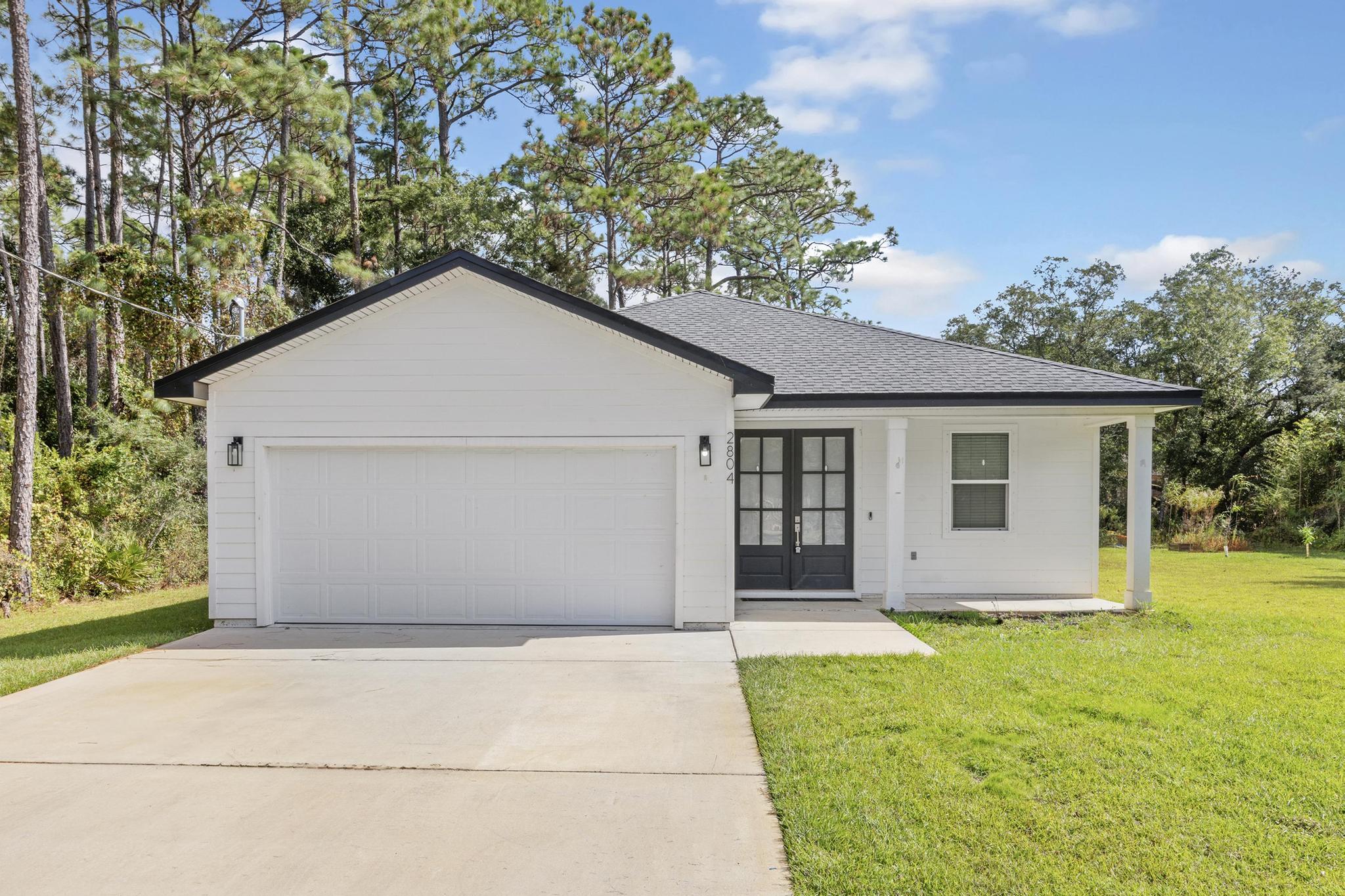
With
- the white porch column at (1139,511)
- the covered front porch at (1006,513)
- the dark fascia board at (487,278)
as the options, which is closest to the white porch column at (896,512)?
the covered front porch at (1006,513)

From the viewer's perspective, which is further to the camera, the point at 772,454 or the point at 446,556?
the point at 772,454

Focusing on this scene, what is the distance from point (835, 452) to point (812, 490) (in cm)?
58

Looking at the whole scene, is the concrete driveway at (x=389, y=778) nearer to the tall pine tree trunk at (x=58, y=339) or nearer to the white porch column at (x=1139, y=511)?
the white porch column at (x=1139, y=511)

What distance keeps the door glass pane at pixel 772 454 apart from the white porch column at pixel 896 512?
152cm

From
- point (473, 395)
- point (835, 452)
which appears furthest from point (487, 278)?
point (835, 452)

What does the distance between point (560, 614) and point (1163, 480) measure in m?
18.4

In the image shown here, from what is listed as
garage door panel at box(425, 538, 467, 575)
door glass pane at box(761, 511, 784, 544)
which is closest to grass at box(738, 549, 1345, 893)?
door glass pane at box(761, 511, 784, 544)

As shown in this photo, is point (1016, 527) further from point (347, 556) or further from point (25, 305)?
point (25, 305)

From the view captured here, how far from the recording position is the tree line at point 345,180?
1695 cm

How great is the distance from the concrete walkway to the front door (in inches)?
16.2

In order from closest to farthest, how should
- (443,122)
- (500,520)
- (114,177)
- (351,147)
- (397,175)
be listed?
(500,520), (114,177), (351,147), (397,175), (443,122)

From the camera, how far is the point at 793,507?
1028 centimetres

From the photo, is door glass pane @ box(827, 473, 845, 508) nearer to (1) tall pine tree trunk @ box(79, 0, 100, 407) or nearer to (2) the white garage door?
(2) the white garage door

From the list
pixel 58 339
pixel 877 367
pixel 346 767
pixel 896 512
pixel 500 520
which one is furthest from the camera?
pixel 58 339
